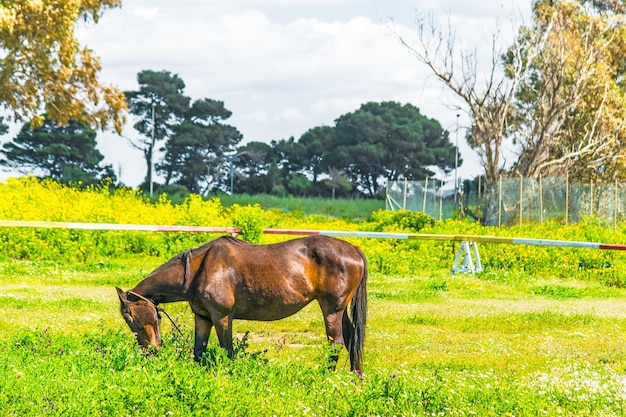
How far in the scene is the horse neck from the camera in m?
8.10

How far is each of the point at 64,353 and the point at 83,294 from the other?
23.1 feet

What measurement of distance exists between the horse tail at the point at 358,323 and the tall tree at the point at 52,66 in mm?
29200

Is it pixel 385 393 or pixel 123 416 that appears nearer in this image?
pixel 123 416

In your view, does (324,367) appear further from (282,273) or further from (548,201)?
(548,201)

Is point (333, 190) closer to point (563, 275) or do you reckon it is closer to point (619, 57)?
point (619, 57)

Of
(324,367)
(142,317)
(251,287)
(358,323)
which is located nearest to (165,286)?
(142,317)

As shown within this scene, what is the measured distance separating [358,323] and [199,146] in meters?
66.3

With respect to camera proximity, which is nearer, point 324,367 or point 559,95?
point 324,367

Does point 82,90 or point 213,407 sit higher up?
point 82,90

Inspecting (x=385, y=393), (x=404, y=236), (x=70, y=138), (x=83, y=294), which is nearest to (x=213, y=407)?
(x=385, y=393)

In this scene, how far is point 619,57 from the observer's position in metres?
50.1

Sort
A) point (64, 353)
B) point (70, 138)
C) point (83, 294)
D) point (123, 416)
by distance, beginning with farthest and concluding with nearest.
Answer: point (70, 138), point (83, 294), point (64, 353), point (123, 416)

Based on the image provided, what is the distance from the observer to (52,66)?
39.5 metres

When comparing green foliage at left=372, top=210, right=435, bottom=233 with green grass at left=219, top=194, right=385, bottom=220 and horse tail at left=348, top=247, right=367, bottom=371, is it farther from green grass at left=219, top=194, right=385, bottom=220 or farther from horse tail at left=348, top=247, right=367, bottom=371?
green grass at left=219, top=194, right=385, bottom=220
